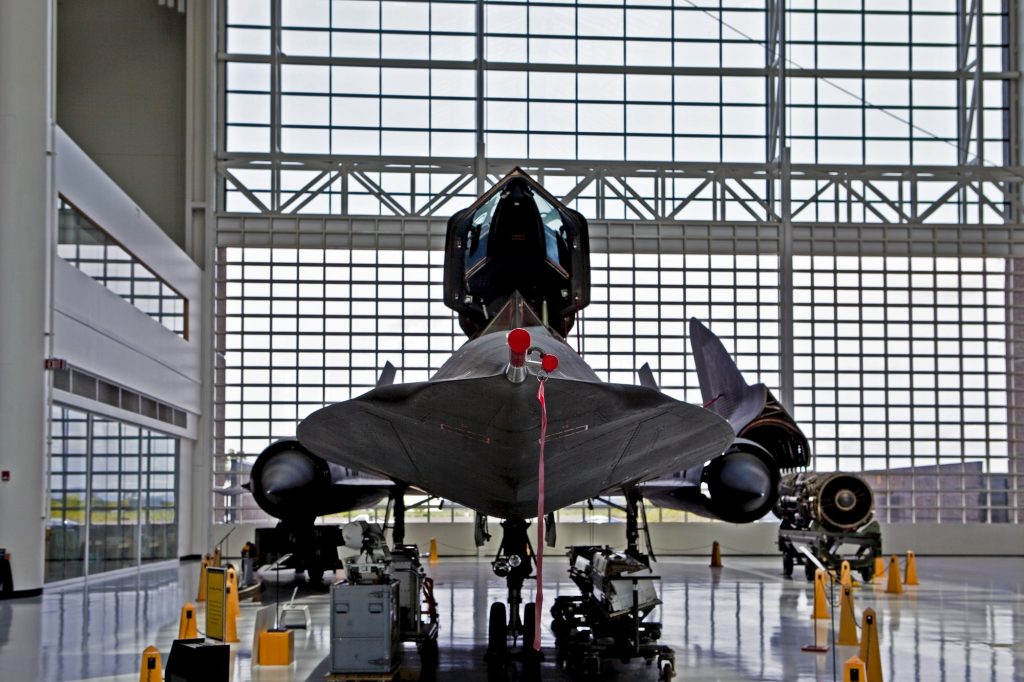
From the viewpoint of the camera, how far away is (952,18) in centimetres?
2912

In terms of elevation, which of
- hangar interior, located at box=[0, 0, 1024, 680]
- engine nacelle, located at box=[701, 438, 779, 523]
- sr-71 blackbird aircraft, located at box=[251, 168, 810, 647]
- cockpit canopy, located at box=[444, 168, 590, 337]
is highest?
hangar interior, located at box=[0, 0, 1024, 680]

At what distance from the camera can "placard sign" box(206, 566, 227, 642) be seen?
35.0ft

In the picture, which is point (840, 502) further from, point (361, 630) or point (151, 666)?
point (151, 666)

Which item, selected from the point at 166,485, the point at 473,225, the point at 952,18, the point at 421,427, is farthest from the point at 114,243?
the point at 952,18

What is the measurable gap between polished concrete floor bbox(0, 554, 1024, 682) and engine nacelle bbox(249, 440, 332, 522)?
1388mm

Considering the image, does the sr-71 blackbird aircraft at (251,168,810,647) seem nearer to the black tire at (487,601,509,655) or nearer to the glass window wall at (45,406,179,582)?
the black tire at (487,601,509,655)

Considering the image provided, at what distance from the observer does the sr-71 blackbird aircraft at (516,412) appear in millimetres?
5207

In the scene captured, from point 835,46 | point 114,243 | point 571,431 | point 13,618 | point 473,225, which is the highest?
point 835,46

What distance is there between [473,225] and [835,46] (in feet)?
74.8

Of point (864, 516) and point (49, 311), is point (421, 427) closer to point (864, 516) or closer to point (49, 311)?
point (49, 311)

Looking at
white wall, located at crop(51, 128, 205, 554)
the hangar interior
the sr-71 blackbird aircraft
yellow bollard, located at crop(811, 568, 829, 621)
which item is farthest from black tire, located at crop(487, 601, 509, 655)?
the hangar interior

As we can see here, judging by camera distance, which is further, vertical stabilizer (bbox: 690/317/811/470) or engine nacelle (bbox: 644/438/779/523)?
vertical stabilizer (bbox: 690/317/811/470)

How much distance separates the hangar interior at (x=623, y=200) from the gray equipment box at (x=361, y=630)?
16.7 m

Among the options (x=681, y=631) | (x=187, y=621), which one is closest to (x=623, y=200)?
(x=681, y=631)
